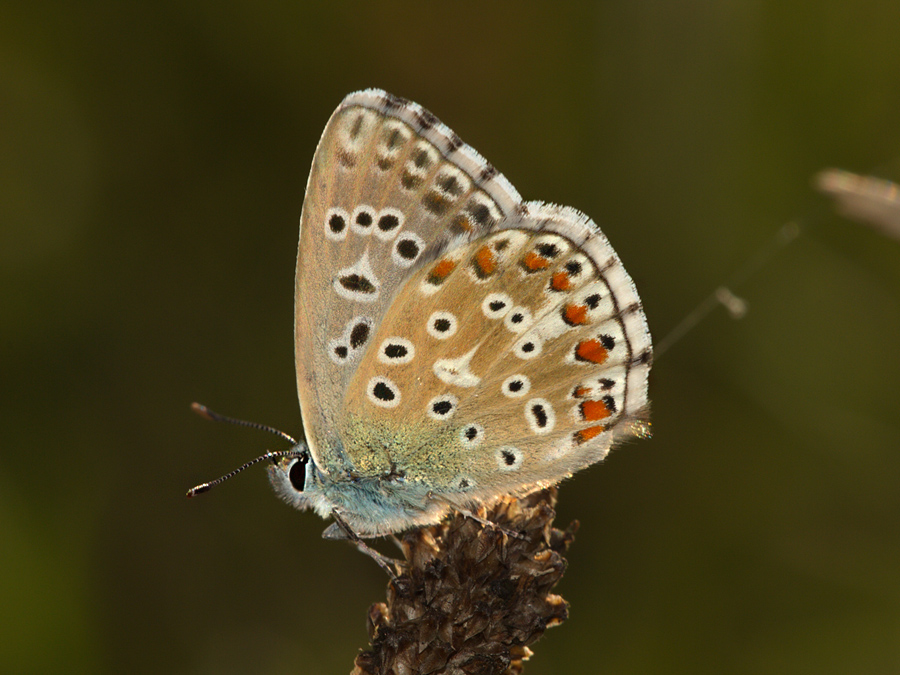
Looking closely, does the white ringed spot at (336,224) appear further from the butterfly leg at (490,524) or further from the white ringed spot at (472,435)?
the butterfly leg at (490,524)

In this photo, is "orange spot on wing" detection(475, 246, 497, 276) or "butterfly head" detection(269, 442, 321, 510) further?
"butterfly head" detection(269, 442, 321, 510)

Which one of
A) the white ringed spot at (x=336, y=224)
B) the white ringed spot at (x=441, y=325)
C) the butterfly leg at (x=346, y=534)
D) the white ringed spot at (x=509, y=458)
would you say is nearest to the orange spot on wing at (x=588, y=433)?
the white ringed spot at (x=509, y=458)

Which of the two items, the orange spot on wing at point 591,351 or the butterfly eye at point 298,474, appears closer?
the orange spot on wing at point 591,351

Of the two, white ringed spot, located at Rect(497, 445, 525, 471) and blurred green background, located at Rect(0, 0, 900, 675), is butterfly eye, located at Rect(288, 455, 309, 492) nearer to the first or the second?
white ringed spot, located at Rect(497, 445, 525, 471)

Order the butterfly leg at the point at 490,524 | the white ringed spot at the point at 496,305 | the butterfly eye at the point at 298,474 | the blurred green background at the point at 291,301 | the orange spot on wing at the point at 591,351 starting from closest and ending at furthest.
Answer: the butterfly leg at the point at 490,524 → the orange spot on wing at the point at 591,351 → the white ringed spot at the point at 496,305 → the butterfly eye at the point at 298,474 → the blurred green background at the point at 291,301

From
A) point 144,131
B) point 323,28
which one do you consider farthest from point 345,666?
point 323,28

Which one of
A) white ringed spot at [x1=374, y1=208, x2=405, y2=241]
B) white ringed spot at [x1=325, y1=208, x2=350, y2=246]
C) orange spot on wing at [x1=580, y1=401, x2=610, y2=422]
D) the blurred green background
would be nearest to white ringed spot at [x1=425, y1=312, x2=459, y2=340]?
white ringed spot at [x1=374, y1=208, x2=405, y2=241]

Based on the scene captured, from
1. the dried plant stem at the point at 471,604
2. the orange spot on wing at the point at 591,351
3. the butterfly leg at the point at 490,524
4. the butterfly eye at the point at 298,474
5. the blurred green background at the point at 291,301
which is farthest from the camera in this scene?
the blurred green background at the point at 291,301
